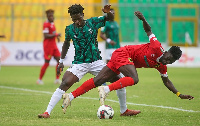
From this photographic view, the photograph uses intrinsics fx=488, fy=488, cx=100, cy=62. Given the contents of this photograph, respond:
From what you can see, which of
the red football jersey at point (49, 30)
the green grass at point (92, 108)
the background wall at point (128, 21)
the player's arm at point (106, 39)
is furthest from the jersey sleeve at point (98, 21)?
the background wall at point (128, 21)

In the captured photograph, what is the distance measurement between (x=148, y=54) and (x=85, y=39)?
1155 millimetres

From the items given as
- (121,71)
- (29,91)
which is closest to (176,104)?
(121,71)

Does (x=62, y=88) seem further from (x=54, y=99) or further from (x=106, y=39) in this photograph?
(x=106, y=39)

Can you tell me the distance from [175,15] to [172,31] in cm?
98

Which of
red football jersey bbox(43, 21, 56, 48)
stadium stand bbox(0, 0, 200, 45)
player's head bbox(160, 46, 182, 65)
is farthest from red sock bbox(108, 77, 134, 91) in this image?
stadium stand bbox(0, 0, 200, 45)

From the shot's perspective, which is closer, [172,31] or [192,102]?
[192,102]

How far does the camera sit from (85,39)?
8.47m

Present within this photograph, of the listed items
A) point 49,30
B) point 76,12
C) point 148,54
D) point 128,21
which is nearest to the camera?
point 148,54

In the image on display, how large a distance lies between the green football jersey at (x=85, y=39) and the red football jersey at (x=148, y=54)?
653mm

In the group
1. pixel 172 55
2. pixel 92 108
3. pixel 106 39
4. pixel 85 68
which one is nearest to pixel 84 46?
pixel 85 68

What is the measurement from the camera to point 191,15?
28.8 metres

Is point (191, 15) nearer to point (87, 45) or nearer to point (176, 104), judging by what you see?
point (176, 104)

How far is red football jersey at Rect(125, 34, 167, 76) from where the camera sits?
8031 mm

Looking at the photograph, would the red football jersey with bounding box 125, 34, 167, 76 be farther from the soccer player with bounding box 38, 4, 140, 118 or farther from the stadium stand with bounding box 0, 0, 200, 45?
the stadium stand with bounding box 0, 0, 200, 45
